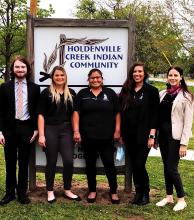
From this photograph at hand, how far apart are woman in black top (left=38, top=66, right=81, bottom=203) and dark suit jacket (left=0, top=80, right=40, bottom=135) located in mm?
104

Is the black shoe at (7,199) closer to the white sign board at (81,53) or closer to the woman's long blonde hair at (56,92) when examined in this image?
the woman's long blonde hair at (56,92)

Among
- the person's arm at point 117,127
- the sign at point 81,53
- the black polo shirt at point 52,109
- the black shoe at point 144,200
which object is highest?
the sign at point 81,53

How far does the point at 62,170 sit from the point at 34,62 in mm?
1616

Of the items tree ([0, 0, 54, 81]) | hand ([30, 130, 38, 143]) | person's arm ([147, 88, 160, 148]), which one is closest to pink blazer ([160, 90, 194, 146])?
person's arm ([147, 88, 160, 148])

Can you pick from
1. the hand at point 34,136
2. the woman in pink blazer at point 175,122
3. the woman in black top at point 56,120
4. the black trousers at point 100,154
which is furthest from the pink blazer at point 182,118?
the hand at point 34,136

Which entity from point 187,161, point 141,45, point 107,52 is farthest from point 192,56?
point 107,52

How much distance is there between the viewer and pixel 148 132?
584 cm

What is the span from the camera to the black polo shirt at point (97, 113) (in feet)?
19.3

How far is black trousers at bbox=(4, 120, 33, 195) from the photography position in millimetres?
5840

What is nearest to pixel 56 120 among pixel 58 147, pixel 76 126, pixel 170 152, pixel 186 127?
pixel 76 126

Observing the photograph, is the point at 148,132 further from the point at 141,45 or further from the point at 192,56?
the point at 141,45

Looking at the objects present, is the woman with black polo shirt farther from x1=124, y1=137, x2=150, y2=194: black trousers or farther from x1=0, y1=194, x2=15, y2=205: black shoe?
x1=0, y1=194, x2=15, y2=205: black shoe

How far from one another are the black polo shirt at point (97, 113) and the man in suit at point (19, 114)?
62cm

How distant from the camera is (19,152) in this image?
595 cm
